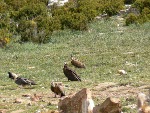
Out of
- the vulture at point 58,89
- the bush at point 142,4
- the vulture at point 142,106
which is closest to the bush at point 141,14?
the bush at point 142,4

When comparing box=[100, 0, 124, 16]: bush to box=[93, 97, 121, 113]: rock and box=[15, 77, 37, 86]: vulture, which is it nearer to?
box=[15, 77, 37, 86]: vulture

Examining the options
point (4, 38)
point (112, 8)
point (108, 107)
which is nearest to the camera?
point (108, 107)

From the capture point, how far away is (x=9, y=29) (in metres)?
31.0

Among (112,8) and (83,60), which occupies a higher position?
(83,60)

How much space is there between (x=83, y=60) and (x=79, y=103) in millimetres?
12730

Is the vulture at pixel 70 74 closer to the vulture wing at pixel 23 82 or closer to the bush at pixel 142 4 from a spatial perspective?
the vulture wing at pixel 23 82

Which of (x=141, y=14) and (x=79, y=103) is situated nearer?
(x=79, y=103)

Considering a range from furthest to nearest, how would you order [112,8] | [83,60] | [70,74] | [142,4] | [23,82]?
[142,4] < [112,8] < [83,60] < [70,74] < [23,82]

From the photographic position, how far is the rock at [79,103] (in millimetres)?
5642

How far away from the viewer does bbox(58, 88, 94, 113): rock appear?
5.64 meters

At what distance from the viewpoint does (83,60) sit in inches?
743

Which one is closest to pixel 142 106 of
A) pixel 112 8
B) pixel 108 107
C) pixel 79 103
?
pixel 108 107

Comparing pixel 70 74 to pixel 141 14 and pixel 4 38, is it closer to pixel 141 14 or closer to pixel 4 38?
pixel 4 38

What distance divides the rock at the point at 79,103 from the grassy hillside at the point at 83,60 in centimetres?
192
